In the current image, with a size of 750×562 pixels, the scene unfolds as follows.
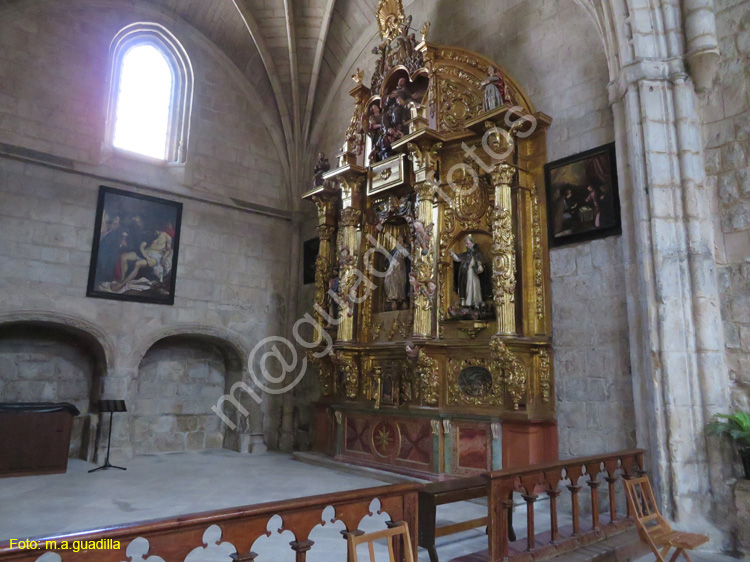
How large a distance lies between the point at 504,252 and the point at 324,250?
448 centimetres

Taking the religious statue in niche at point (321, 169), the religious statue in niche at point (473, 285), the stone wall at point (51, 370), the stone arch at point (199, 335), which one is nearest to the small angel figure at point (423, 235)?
the religious statue in niche at point (473, 285)

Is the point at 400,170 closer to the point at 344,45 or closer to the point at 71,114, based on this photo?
the point at 344,45

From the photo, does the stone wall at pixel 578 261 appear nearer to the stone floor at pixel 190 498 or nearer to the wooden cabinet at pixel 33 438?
the stone floor at pixel 190 498

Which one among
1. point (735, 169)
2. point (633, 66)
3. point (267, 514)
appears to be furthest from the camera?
point (633, 66)

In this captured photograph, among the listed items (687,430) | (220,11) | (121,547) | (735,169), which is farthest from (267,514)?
(220,11)

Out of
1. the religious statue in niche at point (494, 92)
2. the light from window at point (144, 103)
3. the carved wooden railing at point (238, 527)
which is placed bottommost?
the carved wooden railing at point (238, 527)

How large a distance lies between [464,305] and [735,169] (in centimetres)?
362

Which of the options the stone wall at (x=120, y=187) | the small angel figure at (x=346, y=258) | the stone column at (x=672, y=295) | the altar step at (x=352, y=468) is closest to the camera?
the stone column at (x=672, y=295)

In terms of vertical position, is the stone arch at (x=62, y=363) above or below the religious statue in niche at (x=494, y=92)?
below

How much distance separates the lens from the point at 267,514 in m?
2.86

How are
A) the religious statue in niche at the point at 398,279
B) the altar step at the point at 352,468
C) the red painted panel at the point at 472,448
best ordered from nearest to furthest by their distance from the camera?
the red painted panel at the point at 472,448
the altar step at the point at 352,468
the religious statue in niche at the point at 398,279

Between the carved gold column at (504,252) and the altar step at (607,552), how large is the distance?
9.32 ft

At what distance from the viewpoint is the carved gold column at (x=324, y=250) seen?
1066 centimetres

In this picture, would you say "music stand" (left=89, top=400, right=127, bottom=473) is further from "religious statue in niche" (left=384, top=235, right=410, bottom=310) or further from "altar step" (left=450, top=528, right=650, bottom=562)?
"altar step" (left=450, top=528, right=650, bottom=562)
